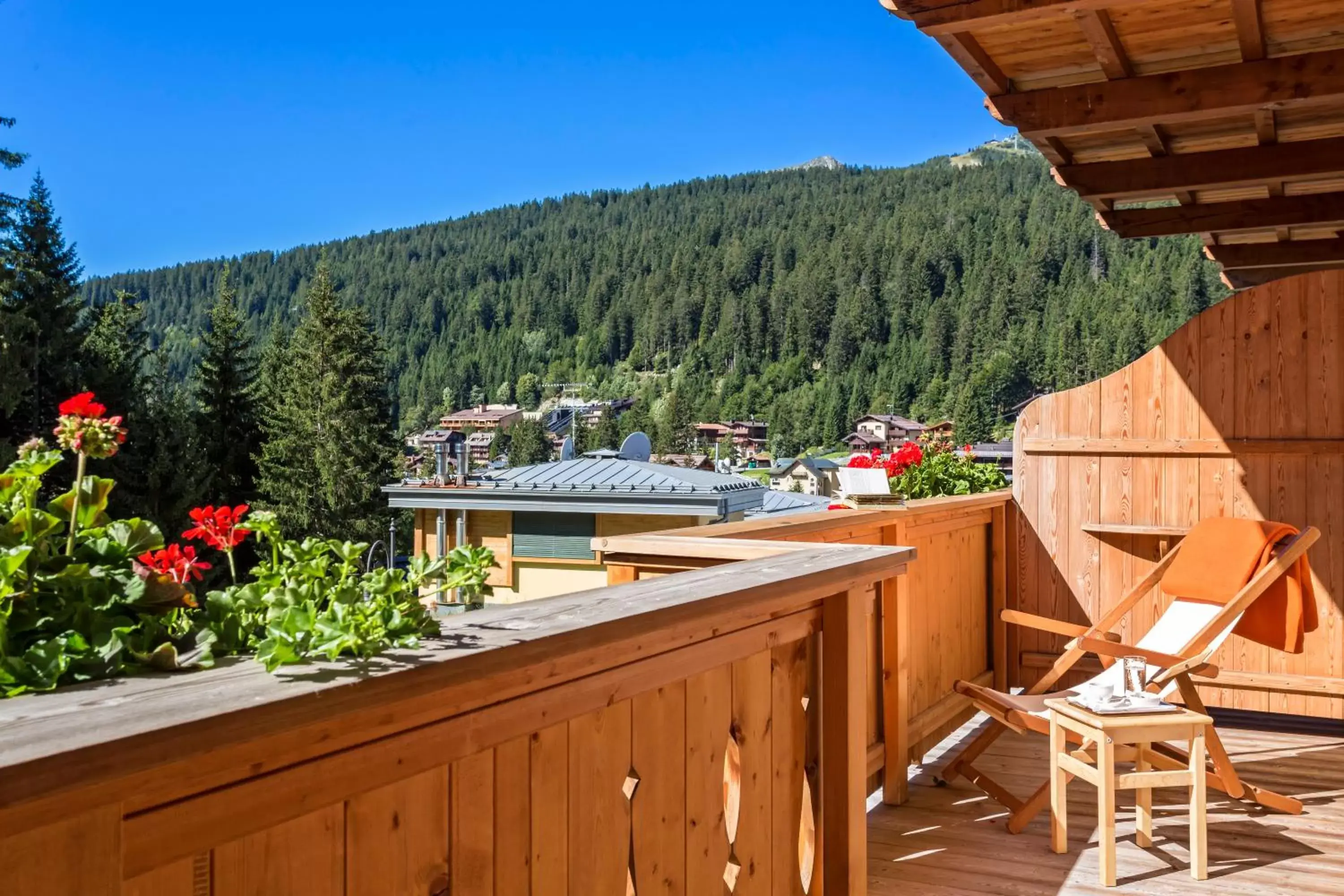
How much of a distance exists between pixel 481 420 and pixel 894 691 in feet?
200

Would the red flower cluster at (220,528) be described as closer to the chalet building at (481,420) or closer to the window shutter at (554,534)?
the window shutter at (554,534)

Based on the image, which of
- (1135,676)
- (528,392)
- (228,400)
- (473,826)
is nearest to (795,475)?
(228,400)

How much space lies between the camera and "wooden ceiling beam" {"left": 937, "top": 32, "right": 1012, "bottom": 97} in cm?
280

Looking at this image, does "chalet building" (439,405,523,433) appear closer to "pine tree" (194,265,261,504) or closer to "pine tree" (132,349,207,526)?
"pine tree" (194,265,261,504)

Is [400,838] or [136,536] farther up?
[136,536]

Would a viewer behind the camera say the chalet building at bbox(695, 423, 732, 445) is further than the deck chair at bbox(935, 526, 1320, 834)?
Yes

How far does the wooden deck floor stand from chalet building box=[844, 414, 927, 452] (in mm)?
45727

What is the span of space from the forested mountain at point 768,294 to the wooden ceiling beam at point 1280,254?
4185cm

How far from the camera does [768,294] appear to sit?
2739 inches

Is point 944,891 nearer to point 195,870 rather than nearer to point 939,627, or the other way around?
point 939,627

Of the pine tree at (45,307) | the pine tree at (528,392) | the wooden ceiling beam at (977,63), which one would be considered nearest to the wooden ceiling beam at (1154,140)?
the wooden ceiling beam at (977,63)

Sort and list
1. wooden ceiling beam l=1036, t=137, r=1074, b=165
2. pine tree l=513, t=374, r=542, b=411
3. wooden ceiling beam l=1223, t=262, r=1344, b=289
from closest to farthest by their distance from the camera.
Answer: wooden ceiling beam l=1036, t=137, r=1074, b=165 → wooden ceiling beam l=1223, t=262, r=1344, b=289 → pine tree l=513, t=374, r=542, b=411

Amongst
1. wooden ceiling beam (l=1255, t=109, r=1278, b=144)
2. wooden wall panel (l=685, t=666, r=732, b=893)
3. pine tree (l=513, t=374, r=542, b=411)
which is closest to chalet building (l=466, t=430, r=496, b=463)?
pine tree (l=513, t=374, r=542, b=411)

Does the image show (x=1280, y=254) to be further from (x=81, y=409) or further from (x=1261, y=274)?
(x=81, y=409)
